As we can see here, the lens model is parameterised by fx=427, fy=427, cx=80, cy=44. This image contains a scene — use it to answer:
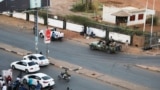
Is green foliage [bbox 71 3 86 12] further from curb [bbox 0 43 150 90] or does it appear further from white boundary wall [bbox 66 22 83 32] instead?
curb [bbox 0 43 150 90]

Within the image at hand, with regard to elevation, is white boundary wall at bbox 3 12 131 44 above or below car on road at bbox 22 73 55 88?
above

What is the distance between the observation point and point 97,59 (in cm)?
4753

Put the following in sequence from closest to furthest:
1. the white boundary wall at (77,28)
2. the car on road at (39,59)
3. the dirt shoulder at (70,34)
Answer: the car on road at (39,59) < the dirt shoulder at (70,34) < the white boundary wall at (77,28)

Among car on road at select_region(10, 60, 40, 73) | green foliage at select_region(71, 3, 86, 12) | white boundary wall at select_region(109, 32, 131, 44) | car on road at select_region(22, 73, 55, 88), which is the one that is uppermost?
green foliage at select_region(71, 3, 86, 12)

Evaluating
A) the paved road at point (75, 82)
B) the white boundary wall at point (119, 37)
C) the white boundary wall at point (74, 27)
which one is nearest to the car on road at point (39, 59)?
the paved road at point (75, 82)

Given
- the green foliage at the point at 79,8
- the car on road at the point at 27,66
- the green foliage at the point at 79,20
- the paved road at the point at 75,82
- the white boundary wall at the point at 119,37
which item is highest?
the green foliage at the point at 79,8

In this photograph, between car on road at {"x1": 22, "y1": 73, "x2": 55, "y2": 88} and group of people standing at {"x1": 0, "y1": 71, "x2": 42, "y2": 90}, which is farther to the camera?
car on road at {"x1": 22, "y1": 73, "x2": 55, "y2": 88}

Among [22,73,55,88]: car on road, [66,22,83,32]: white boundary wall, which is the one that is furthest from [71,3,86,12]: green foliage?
[22,73,55,88]: car on road

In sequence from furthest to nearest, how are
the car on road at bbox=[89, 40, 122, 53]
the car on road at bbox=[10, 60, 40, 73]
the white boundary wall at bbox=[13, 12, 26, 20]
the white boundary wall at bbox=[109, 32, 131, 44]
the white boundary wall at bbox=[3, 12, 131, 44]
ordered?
the white boundary wall at bbox=[13, 12, 26, 20] → the white boundary wall at bbox=[3, 12, 131, 44] → the white boundary wall at bbox=[109, 32, 131, 44] → the car on road at bbox=[89, 40, 122, 53] → the car on road at bbox=[10, 60, 40, 73]

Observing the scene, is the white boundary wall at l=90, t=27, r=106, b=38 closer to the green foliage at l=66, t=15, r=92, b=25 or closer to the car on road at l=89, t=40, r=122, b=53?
the green foliage at l=66, t=15, r=92, b=25

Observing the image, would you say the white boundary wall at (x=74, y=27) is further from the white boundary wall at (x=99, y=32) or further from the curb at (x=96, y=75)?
the curb at (x=96, y=75)

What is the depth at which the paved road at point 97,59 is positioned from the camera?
41700mm

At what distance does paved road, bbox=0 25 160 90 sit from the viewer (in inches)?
1642

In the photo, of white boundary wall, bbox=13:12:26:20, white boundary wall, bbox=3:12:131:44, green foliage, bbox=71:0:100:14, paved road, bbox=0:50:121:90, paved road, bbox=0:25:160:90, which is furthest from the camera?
green foliage, bbox=71:0:100:14
